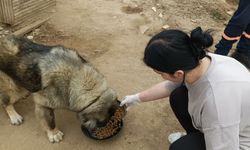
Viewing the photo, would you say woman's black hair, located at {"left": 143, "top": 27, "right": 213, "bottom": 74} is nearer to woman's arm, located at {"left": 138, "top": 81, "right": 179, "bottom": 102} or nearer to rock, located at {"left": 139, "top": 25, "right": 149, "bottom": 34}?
woman's arm, located at {"left": 138, "top": 81, "right": 179, "bottom": 102}

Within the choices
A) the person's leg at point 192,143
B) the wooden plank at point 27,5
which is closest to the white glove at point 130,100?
the person's leg at point 192,143

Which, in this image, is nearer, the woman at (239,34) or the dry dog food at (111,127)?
the dry dog food at (111,127)

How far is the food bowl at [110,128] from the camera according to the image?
10.8ft

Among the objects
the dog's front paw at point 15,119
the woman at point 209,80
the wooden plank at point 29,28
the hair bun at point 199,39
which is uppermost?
the hair bun at point 199,39

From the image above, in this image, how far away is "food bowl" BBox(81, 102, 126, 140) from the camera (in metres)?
3.29

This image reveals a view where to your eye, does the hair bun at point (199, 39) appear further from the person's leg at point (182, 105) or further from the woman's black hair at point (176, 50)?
the person's leg at point (182, 105)

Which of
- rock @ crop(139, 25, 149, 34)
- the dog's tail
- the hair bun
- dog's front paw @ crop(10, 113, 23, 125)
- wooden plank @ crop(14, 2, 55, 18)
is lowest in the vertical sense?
dog's front paw @ crop(10, 113, 23, 125)

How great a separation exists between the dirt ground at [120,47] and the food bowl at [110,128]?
176 mm

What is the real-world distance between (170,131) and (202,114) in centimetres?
134

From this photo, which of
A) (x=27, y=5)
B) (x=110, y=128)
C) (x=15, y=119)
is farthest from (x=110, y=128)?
(x=27, y=5)

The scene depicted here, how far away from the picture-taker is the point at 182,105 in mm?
3221

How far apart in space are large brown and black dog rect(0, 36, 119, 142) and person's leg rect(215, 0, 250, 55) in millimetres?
1810

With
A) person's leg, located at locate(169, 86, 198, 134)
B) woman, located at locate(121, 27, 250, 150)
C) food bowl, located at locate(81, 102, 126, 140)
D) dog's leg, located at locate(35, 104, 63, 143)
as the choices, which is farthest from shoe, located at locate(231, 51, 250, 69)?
dog's leg, located at locate(35, 104, 63, 143)

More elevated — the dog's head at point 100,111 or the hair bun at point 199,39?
the hair bun at point 199,39
